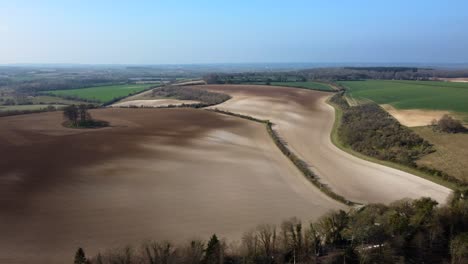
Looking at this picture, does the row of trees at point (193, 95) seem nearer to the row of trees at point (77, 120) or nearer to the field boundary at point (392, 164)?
the row of trees at point (77, 120)

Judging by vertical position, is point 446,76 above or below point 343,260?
above

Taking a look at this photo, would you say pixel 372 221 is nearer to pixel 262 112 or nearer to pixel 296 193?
pixel 296 193

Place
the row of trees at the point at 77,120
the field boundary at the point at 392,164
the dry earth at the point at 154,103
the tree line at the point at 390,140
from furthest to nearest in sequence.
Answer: the dry earth at the point at 154,103, the row of trees at the point at 77,120, the tree line at the point at 390,140, the field boundary at the point at 392,164

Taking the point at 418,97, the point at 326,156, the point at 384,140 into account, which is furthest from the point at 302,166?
the point at 418,97

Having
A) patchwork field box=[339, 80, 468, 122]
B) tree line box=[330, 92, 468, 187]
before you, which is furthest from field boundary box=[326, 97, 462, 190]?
patchwork field box=[339, 80, 468, 122]

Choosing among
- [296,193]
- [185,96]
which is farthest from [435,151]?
[185,96]

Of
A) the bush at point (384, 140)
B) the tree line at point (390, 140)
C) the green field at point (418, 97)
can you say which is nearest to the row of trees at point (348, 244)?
the tree line at point (390, 140)
